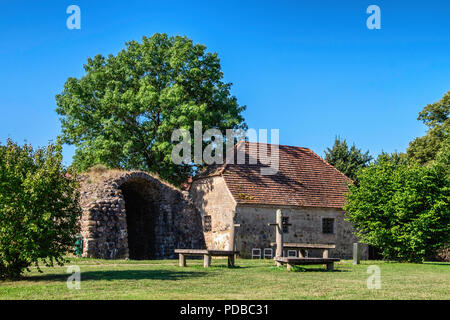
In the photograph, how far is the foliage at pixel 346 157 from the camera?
A: 40.7m

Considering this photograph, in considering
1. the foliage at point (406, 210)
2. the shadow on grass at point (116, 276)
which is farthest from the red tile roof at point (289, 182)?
the shadow on grass at point (116, 276)

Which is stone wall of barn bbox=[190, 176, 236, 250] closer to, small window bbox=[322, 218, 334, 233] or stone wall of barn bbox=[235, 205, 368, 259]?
stone wall of barn bbox=[235, 205, 368, 259]

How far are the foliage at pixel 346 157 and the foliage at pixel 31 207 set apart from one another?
29446 millimetres

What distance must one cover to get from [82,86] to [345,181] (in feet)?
64.2

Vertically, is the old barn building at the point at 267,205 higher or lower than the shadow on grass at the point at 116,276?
higher

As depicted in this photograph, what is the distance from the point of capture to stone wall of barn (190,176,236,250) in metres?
29.2

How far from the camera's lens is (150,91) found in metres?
32.6

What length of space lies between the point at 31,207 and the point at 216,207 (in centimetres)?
1747

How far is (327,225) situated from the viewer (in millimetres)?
31391

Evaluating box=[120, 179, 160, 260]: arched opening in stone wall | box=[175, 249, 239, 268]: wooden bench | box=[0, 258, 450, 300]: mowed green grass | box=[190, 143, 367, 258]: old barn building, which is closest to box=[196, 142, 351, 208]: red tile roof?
box=[190, 143, 367, 258]: old barn building

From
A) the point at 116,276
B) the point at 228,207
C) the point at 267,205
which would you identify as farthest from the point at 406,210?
the point at 116,276

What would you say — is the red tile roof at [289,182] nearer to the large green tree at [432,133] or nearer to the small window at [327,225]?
the small window at [327,225]

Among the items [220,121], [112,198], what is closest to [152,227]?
[112,198]
